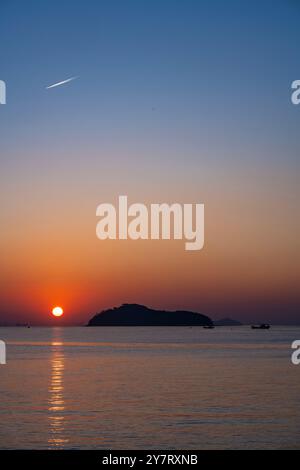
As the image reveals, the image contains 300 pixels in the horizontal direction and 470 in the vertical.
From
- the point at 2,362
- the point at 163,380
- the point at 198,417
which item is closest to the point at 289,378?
the point at 163,380

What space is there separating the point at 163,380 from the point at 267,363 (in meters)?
31.5

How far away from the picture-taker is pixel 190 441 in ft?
106

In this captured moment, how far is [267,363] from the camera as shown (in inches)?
3593

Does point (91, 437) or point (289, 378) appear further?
point (289, 378)

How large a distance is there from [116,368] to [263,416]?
1707 inches
